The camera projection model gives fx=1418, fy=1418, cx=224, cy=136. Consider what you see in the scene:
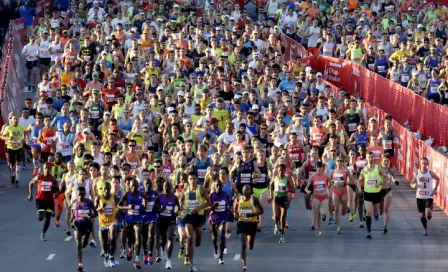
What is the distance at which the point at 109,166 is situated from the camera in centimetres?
2953

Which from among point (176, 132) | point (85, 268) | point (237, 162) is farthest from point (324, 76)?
point (85, 268)

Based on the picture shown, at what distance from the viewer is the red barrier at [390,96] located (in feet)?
123

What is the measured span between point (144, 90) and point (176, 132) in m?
4.28

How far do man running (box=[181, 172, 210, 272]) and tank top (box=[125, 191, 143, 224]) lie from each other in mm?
874

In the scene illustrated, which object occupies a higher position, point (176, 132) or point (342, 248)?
point (176, 132)

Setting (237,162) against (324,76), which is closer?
(237,162)

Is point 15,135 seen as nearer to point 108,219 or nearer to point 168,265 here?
point 108,219

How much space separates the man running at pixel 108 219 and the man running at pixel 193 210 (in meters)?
1.39

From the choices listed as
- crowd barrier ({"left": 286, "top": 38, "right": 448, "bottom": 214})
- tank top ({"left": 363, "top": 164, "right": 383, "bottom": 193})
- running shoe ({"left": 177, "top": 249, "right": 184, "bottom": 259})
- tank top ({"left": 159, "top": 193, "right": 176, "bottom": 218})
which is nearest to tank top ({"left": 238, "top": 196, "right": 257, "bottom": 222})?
tank top ({"left": 159, "top": 193, "right": 176, "bottom": 218})

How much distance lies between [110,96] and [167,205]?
35.6 feet

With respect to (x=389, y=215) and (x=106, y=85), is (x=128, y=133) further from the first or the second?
(x=389, y=215)

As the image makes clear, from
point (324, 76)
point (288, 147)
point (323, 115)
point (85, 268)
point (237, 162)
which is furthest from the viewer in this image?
point (324, 76)

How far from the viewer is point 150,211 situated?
27719mm

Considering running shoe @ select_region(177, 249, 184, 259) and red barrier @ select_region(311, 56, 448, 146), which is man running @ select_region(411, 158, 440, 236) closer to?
running shoe @ select_region(177, 249, 184, 259)
